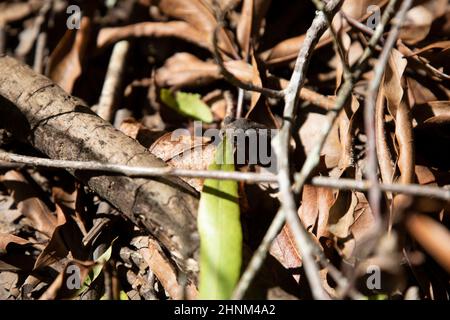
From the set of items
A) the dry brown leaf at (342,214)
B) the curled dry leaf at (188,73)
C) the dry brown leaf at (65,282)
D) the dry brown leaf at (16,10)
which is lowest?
the dry brown leaf at (65,282)

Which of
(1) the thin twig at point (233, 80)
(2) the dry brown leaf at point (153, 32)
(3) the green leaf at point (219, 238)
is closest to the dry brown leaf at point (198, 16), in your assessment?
(2) the dry brown leaf at point (153, 32)

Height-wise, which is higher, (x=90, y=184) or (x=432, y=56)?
(x=432, y=56)

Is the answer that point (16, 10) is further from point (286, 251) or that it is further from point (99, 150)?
point (286, 251)

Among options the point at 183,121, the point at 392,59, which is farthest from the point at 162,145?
the point at 392,59

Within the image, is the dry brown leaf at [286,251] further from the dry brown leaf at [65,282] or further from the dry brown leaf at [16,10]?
the dry brown leaf at [16,10]

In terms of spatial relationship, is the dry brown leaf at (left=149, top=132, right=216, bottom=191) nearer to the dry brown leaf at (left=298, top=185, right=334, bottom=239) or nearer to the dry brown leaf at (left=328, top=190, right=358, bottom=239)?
the dry brown leaf at (left=298, top=185, right=334, bottom=239)

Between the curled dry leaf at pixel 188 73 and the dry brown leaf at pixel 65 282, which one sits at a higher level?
the curled dry leaf at pixel 188 73
